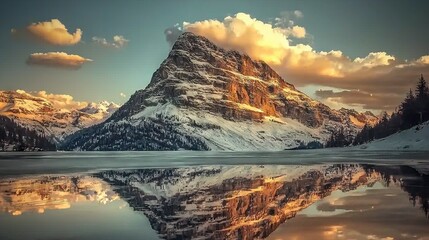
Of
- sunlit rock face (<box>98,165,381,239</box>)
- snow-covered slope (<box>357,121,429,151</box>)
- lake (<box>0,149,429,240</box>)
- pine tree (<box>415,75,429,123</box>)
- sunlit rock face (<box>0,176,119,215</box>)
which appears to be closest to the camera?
lake (<box>0,149,429,240</box>)

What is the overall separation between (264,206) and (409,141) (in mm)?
128722

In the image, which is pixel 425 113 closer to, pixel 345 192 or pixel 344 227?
pixel 345 192

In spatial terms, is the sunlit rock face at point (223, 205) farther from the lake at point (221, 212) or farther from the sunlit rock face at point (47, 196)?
the sunlit rock face at point (47, 196)

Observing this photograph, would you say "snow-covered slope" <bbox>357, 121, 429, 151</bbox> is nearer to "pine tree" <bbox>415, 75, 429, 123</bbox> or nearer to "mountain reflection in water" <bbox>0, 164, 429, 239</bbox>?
"pine tree" <bbox>415, 75, 429, 123</bbox>

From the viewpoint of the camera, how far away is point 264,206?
77.5 ft

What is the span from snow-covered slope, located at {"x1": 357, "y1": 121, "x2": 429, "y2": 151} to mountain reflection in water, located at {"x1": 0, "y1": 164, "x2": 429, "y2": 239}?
103m

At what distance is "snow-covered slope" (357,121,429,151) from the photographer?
5049 inches

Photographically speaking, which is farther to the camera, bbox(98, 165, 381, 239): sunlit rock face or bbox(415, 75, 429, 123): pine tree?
bbox(415, 75, 429, 123): pine tree

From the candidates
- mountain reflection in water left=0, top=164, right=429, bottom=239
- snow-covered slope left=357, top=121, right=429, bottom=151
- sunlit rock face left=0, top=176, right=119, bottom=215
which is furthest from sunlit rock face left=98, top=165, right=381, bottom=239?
snow-covered slope left=357, top=121, right=429, bottom=151

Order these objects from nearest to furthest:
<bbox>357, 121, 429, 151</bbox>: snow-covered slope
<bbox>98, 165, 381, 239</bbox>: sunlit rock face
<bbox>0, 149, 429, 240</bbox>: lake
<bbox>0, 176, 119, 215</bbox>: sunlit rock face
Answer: <bbox>0, 149, 429, 240</bbox>: lake → <bbox>98, 165, 381, 239</bbox>: sunlit rock face → <bbox>0, 176, 119, 215</bbox>: sunlit rock face → <bbox>357, 121, 429, 151</bbox>: snow-covered slope

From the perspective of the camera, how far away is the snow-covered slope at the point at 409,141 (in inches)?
5049

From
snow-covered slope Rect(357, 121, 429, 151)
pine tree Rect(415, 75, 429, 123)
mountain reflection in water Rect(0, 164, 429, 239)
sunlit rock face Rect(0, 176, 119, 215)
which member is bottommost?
mountain reflection in water Rect(0, 164, 429, 239)

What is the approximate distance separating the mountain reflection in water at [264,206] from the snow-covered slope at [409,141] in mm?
103037

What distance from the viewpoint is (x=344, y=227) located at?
17.4 m
